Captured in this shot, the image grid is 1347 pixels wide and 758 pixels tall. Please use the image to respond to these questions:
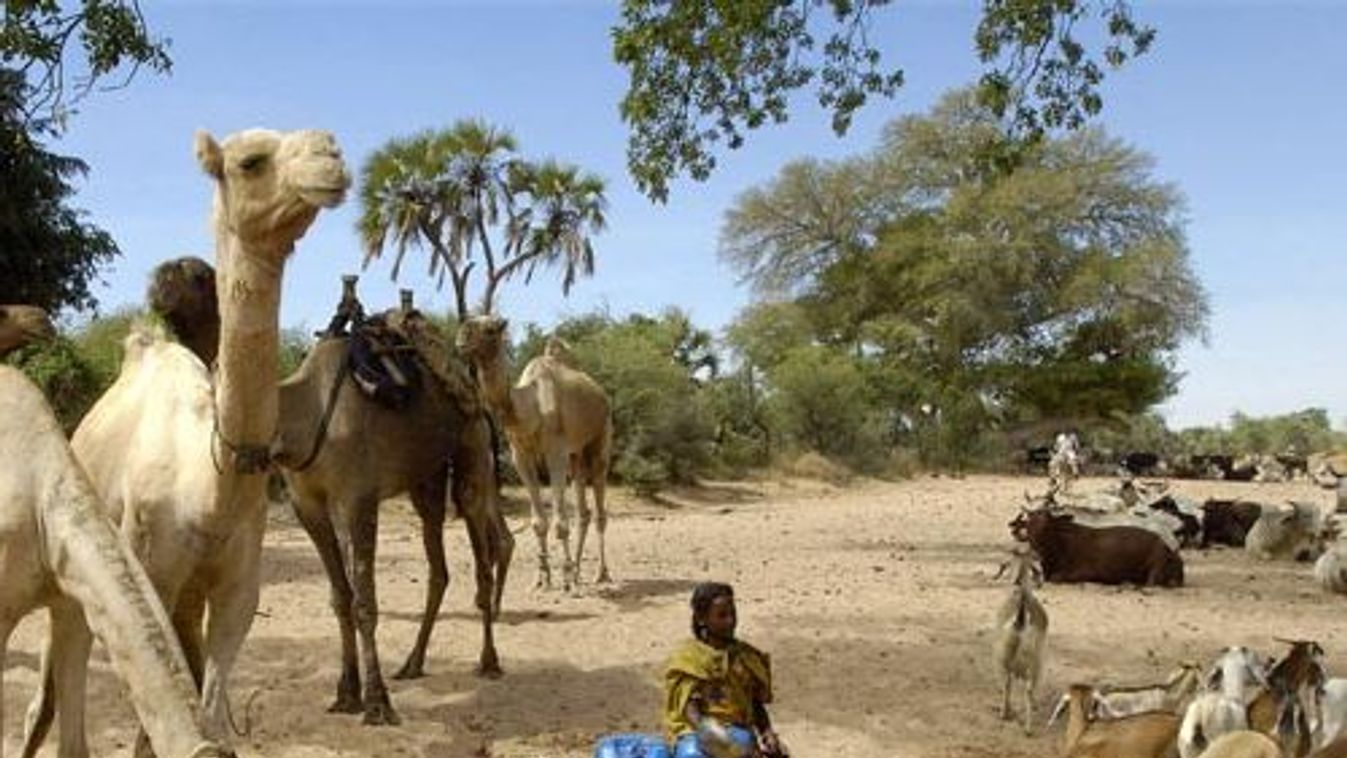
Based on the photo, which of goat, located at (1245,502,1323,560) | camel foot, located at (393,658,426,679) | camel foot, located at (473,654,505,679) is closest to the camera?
camel foot, located at (393,658,426,679)

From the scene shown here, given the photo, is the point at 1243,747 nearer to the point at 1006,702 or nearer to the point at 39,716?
the point at 1006,702

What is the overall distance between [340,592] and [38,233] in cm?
927

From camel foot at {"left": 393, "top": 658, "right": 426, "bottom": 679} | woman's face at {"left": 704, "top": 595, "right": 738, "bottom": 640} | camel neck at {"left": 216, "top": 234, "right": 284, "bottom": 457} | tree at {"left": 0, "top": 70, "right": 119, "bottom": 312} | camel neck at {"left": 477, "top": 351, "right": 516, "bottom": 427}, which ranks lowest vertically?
camel foot at {"left": 393, "top": 658, "right": 426, "bottom": 679}

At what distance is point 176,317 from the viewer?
693 cm

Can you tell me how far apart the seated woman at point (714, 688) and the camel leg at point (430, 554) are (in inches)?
158

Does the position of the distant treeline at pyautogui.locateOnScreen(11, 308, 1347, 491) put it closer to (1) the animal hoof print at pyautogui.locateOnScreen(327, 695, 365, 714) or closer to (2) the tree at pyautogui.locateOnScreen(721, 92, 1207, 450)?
(2) the tree at pyautogui.locateOnScreen(721, 92, 1207, 450)

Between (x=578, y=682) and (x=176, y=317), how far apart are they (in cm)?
373

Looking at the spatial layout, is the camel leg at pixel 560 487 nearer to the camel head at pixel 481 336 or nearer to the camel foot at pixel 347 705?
the camel head at pixel 481 336

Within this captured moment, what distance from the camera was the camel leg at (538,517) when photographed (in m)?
13.5

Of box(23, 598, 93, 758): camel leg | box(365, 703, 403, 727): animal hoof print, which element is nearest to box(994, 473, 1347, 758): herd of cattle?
box(365, 703, 403, 727): animal hoof print

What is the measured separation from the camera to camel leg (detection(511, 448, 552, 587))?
44.2 ft

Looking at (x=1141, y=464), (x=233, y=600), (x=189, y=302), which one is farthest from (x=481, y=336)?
(x=1141, y=464)

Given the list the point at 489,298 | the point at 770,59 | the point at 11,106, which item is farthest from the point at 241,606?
the point at 489,298

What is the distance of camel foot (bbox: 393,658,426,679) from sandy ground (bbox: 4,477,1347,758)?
0.31ft
